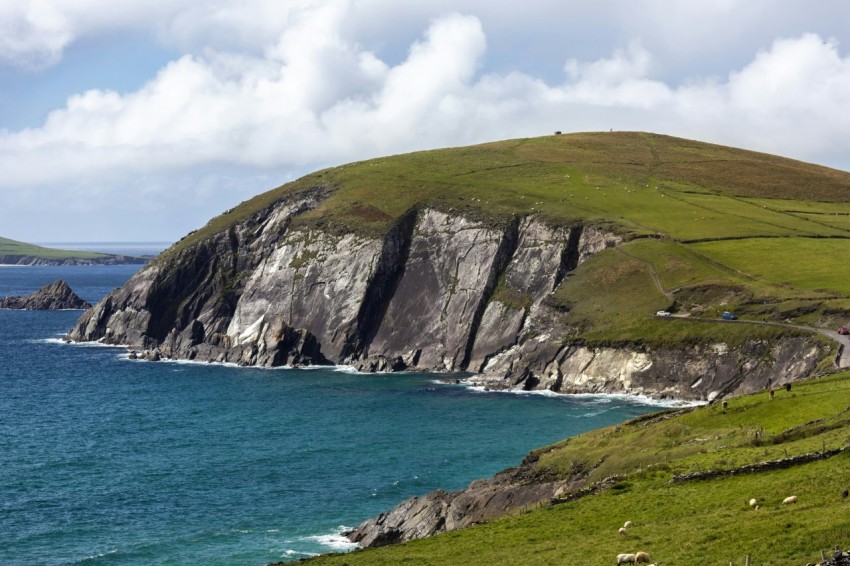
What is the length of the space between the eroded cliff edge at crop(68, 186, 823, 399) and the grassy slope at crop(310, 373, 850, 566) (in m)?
66.7

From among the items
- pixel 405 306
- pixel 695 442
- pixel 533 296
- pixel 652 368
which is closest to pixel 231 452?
pixel 695 442

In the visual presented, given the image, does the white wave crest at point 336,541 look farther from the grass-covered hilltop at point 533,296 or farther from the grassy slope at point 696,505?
the grass-covered hilltop at point 533,296

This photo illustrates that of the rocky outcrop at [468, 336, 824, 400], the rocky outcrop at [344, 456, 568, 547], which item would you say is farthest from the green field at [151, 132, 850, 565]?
the rocky outcrop at [344, 456, 568, 547]

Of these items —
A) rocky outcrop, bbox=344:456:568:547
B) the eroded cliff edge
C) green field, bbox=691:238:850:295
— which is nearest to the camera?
rocky outcrop, bbox=344:456:568:547

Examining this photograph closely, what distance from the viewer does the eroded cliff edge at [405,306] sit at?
148375 mm

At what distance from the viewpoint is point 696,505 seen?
48750mm

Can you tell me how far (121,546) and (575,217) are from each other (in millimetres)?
125033

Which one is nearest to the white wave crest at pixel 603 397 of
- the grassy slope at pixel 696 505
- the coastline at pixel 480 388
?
the coastline at pixel 480 388

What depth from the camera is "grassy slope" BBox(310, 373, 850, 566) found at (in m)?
40.0

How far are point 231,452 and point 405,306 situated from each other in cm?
7476

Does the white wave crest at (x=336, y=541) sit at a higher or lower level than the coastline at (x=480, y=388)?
lower

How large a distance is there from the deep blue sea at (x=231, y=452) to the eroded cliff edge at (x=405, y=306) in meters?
10.3

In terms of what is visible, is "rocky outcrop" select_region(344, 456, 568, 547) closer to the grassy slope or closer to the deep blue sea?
the grassy slope

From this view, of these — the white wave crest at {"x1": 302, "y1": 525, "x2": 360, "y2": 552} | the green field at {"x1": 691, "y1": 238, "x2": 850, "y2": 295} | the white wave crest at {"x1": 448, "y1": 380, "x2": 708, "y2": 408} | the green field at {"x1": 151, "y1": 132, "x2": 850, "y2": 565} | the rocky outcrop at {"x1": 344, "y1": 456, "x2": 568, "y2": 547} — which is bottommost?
the white wave crest at {"x1": 302, "y1": 525, "x2": 360, "y2": 552}
